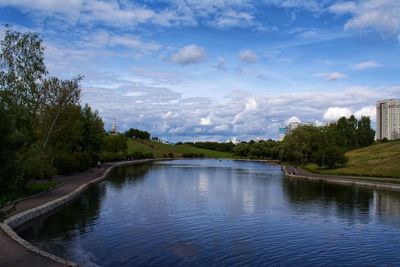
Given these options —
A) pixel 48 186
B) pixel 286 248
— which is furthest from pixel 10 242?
pixel 48 186

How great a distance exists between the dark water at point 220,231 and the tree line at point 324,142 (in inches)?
1896

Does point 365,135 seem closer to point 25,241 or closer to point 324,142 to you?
point 324,142

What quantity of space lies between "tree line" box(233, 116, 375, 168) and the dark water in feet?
158

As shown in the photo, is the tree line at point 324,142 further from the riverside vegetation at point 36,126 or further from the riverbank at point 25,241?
the riverbank at point 25,241

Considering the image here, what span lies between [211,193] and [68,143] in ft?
94.2

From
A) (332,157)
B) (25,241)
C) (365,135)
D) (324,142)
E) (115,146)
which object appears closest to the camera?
(25,241)

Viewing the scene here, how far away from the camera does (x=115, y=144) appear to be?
139 meters

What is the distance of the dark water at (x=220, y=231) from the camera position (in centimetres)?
2108

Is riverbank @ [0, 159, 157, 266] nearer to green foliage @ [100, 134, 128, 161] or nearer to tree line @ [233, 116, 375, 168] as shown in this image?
tree line @ [233, 116, 375, 168]

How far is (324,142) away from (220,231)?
99322 millimetres

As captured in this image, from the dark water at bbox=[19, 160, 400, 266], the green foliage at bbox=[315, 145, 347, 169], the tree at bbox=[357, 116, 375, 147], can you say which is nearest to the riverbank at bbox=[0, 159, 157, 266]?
the dark water at bbox=[19, 160, 400, 266]

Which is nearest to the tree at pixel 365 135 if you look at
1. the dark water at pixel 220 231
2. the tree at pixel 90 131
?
the tree at pixel 90 131

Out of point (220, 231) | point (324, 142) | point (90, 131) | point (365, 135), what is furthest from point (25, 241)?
point (365, 135)

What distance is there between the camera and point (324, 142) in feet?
397
